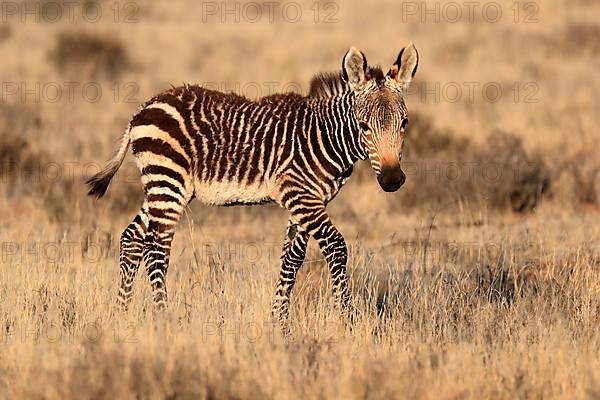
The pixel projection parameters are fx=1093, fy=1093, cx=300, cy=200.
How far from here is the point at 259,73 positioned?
25.9 meters

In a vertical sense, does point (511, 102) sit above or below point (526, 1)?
below

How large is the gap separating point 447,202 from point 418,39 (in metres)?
15.4

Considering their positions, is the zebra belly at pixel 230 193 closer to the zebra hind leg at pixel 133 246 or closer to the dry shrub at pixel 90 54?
the zebra hind leg at pixel 133 246

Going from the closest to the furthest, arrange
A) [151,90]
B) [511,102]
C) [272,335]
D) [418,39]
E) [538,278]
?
[272,335], [538,278], [511,102], [151,90], [418,39]

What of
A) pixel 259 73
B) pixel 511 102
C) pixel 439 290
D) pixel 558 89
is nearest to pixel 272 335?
pixel 439 290

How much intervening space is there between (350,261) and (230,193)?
2.29 metres

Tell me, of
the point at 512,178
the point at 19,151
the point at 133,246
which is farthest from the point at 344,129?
the point at 19,151

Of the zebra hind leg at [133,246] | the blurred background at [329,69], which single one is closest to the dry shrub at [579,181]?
the blurred background at [329,69]

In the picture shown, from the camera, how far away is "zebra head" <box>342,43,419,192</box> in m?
8.59

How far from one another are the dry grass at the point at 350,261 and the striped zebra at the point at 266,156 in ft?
1.37

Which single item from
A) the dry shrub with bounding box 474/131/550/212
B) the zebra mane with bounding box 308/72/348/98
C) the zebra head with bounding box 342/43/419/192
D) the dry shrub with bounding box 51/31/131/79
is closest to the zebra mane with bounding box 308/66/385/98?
the zebra mane with bounding box 308/72/348/98

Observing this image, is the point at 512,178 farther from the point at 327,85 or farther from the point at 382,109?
the point at 382,109

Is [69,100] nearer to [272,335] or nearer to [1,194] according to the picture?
[1,194]

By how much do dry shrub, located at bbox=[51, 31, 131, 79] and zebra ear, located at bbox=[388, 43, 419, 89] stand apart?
1727 cm
